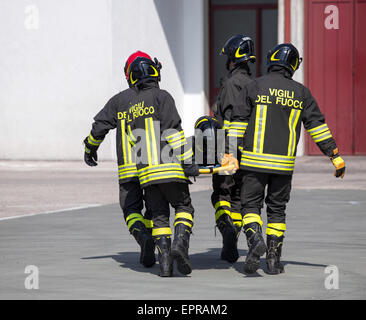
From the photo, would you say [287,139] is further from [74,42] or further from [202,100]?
[202,100]

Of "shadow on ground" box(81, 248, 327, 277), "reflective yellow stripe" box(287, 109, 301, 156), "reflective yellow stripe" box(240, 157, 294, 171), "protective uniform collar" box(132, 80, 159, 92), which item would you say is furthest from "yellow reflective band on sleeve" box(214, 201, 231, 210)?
"protective uniform collar" box(132, 80, 159, 92)

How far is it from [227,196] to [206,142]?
0.79 metres

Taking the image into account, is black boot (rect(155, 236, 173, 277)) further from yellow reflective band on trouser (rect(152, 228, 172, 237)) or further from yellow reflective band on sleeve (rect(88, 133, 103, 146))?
yellow reflective band on sleeve (rect(88, 133, 103, 146))

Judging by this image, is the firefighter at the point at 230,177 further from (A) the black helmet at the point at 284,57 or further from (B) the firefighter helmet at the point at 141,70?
(B) the firefighter helmet at the point at 141,70

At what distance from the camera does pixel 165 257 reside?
27.2 feet

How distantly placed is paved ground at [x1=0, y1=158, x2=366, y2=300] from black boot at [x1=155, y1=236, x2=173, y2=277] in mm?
95

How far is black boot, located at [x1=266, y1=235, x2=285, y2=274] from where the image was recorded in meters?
8.33

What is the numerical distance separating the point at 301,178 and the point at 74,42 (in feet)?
23.5

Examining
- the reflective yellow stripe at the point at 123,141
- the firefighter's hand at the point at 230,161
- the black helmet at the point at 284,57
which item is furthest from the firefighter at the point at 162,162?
the black helmet at the point at 284,57

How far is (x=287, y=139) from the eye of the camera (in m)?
8.41

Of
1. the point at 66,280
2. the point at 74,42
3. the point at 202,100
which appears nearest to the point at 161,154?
the point at 66,280

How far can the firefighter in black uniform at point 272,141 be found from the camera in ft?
27.4

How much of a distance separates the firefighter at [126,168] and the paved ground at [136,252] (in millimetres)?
244

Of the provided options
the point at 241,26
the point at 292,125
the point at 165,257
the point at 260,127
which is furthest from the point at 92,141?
the point at 241,26
